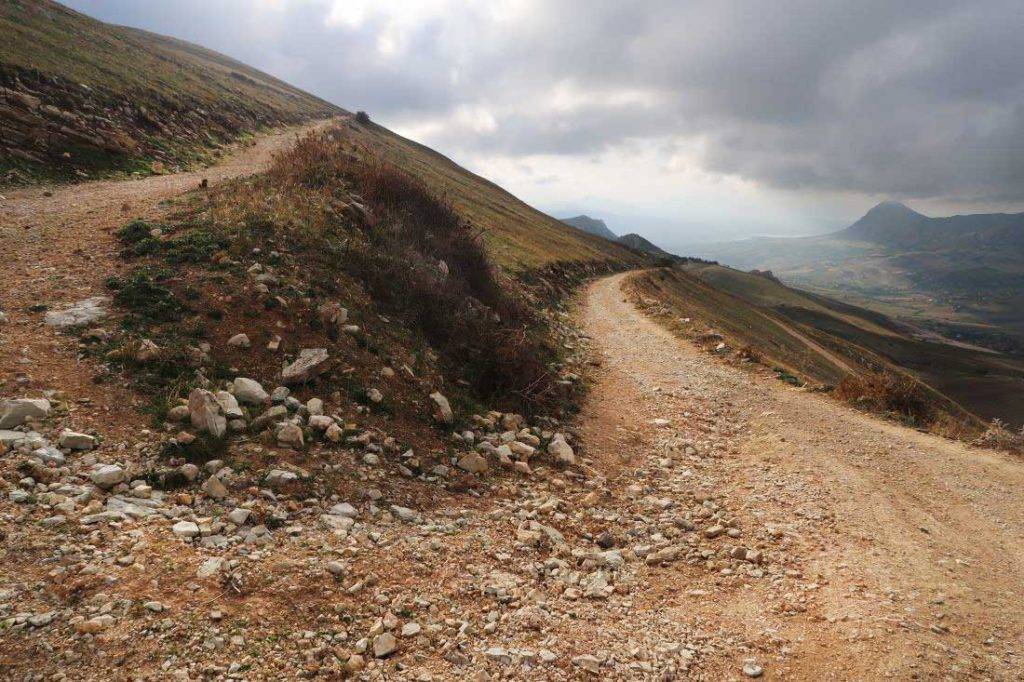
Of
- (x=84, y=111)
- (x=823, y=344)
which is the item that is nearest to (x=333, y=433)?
(x=84, y=111)

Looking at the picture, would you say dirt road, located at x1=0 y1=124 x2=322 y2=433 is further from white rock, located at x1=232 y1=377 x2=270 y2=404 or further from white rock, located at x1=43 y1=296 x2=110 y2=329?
white rock, located at x1=232 y1=377 x2=270 y2=404

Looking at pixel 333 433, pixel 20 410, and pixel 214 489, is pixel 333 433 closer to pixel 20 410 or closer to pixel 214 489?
pixel 214 489

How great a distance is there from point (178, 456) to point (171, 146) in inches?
1129

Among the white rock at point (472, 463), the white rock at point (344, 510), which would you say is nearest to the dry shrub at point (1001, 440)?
the white rock at point (472, 463)

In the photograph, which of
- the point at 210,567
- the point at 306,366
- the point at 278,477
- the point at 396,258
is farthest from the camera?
the point at 396,258

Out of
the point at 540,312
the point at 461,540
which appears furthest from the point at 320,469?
the point at 540,312

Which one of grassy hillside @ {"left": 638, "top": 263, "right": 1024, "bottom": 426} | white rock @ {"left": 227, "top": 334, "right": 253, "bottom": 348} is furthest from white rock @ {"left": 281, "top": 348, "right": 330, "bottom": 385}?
grassy hillside @ {"left": 638, "top": 263, "right": 1024, "bottom": 426}

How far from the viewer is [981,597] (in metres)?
7.39

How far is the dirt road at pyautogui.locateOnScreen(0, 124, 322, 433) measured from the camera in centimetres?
774

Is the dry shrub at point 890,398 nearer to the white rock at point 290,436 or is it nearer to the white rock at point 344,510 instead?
the white rock at point 344,510

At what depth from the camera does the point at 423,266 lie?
1595 cm

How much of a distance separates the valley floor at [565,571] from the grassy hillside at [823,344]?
1226cm

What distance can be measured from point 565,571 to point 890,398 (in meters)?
15.9

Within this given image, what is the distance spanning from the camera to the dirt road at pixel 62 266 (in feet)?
25.4
